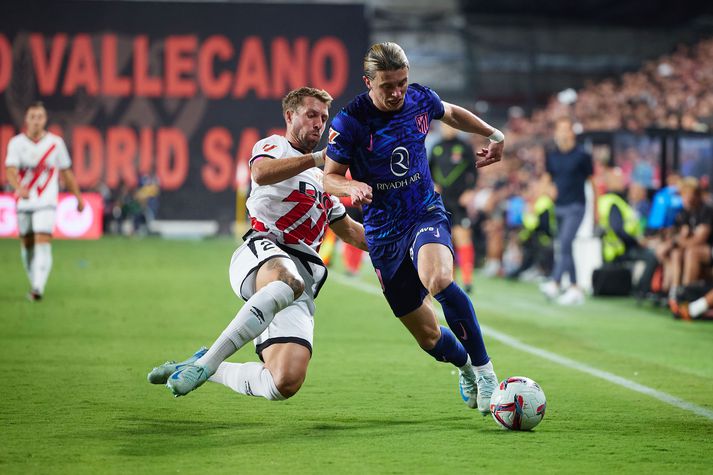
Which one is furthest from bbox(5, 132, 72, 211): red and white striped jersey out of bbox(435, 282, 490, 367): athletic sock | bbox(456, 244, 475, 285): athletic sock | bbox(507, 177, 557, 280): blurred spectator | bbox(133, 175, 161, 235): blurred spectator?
bbox(133, 175, 161, 235): blurred spectator

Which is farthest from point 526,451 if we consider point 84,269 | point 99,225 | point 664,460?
point 99,225

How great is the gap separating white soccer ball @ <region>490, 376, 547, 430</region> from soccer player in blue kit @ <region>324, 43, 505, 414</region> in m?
0.27

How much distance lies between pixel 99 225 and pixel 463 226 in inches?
658

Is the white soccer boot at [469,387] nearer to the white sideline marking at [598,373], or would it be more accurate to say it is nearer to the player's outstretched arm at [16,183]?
the white sideline marking at [598,373]

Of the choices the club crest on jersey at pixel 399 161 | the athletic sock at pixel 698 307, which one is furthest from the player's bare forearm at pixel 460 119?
the athletic sock at pixel 698 307

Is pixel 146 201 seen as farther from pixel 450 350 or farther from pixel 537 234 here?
pixel 450 350

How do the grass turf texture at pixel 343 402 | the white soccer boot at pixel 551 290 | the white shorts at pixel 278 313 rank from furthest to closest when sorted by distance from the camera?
the white soccer boot at pixel 551 290 < the white shorts at pixel 278 313 < the grass turf texture at pixel 343 402

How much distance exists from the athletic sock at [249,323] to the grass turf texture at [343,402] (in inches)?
15.2

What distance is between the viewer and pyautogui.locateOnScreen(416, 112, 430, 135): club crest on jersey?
6668 millimetres

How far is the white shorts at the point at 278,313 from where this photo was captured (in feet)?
21.4

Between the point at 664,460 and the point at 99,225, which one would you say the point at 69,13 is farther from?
the point at 664,460

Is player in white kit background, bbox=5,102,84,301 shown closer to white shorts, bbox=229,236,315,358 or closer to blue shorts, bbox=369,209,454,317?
white shorts, bbox=229,236,315,358

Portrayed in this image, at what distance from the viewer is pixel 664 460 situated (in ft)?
18.0

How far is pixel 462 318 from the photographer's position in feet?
20.8
